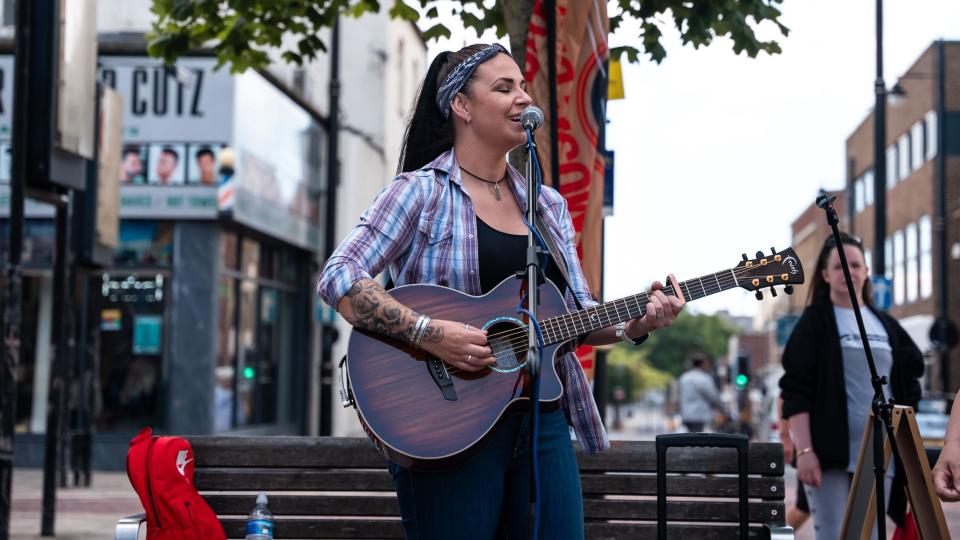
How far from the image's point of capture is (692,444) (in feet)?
15.6

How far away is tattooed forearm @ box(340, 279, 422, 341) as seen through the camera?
3.57 meters

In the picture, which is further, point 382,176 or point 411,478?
point 382,176

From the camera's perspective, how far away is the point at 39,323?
1973cm

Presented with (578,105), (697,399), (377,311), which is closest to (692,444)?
(377,311)

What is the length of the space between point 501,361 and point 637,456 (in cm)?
174

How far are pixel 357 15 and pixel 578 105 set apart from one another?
3.87 m

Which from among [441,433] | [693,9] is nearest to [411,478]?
[441,433]

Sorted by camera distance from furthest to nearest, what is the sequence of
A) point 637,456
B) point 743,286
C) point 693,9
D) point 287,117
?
point 287,117 → point 693,9 → point 637,456 → point 743,286

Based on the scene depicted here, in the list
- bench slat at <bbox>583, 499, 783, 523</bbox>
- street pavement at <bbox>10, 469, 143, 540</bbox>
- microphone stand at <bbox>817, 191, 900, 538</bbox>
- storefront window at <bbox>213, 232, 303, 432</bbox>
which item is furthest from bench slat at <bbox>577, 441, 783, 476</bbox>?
storefront window at <bbox>213, 232, 303, 432</bbox>

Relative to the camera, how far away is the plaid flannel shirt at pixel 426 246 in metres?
3.68

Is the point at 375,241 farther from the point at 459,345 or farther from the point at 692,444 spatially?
the point at 692,444

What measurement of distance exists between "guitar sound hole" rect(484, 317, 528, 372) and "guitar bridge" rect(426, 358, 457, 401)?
5.4 inches

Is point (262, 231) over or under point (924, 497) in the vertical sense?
over

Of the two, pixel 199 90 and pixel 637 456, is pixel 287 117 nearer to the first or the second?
Answer: pixel 199 90
